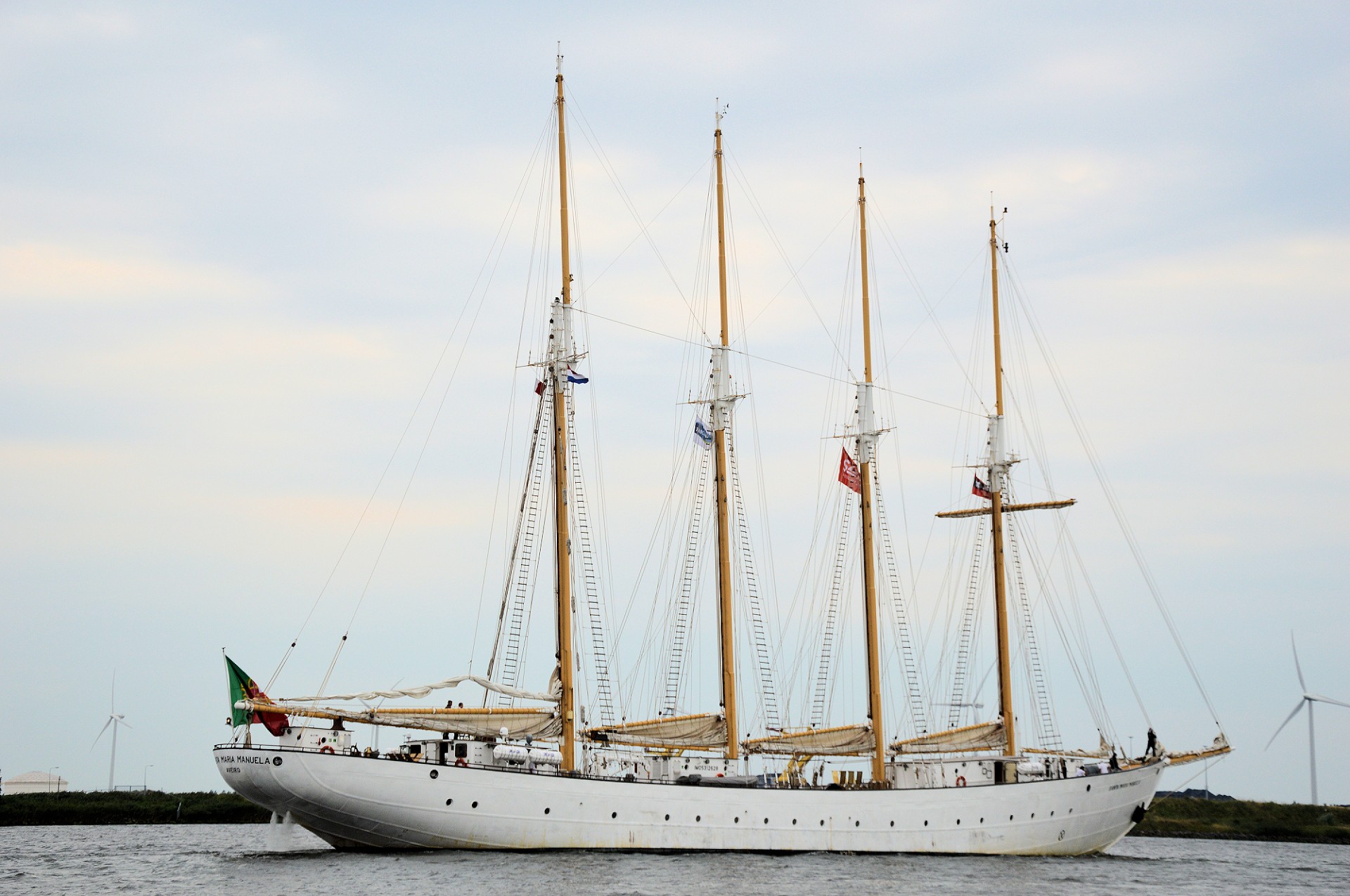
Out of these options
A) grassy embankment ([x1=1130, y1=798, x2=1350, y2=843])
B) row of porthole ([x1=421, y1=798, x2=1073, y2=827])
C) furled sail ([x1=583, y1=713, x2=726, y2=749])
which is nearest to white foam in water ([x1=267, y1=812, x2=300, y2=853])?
row of porthole ([x1=421, y1=798, x2=1073, y2=827])

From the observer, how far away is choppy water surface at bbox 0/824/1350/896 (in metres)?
41.9

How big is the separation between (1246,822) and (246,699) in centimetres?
8589

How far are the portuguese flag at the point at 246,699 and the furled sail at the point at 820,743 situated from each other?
22984mm

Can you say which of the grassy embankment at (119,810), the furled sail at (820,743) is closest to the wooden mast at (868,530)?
the furled sail at (820,743)

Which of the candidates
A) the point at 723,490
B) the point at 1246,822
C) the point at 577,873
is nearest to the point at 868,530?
the point at 723,490

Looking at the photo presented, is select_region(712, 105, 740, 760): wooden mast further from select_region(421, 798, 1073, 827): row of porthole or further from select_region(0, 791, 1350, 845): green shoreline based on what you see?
select_region(0, 791, 1350, 845): green shoreline

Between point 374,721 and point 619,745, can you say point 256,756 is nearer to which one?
point 374,721

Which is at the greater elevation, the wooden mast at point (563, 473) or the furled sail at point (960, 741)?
the wooden mast at point (563, 473)

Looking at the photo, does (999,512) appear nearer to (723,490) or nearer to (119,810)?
(723,490)

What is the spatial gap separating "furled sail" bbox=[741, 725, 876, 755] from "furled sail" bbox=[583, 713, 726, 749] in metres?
2.09

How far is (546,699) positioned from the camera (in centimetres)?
5603

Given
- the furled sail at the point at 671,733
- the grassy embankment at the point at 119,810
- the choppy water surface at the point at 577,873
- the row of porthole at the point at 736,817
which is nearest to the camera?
the choppy water surface at the point at 577,873

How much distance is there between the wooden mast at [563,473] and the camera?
56.2m

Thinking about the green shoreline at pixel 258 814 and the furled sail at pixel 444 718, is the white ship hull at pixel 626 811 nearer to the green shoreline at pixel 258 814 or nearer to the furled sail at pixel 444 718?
the furled sail at pixel 444 718
